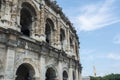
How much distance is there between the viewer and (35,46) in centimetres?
1709

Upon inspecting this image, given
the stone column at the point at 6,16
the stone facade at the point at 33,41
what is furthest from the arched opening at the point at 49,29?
the stone column at the point at 6,16

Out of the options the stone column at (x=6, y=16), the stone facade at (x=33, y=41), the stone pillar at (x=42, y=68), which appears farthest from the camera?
the stone pillar at (x=42, y=68)

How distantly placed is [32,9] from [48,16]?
238cm

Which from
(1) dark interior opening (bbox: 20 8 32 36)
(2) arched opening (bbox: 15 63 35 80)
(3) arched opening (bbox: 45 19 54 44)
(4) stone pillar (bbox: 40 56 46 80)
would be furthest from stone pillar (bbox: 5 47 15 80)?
(3) arched opening (bbox: 45 19 54 44)

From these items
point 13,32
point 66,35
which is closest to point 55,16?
point 66,35

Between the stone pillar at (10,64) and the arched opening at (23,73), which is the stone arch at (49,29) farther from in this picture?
the stone pillar at (10,64)

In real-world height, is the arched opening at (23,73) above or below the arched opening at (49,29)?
below

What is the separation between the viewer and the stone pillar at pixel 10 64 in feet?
45.8

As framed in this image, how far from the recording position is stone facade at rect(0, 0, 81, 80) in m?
14.5

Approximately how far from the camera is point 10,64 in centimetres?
1420

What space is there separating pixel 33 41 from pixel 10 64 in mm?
3263

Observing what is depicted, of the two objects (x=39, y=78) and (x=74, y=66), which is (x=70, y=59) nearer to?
(x=74, y=66)

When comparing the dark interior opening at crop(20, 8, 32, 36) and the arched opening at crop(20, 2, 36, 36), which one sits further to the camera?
the dark interior opening at crop(20, 8, 32, 36)

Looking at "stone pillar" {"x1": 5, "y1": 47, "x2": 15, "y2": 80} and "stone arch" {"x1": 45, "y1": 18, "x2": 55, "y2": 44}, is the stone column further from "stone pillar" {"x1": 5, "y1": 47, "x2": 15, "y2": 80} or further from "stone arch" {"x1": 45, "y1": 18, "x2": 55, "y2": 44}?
"stone arch" {"x1": 45, "y1": 18, "x2": 55, "y2": 44}
